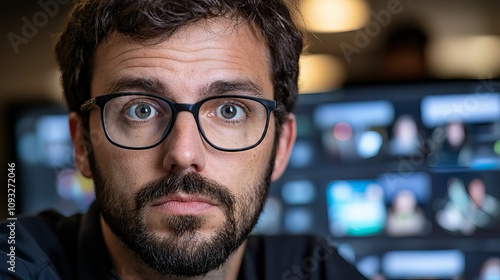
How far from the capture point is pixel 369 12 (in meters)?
2.81

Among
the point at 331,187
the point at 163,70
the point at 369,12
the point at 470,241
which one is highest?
the point at 163,70

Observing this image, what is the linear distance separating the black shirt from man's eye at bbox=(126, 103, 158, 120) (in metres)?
0.24

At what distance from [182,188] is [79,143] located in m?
0.32

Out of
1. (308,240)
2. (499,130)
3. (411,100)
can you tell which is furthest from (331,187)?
(308,240)

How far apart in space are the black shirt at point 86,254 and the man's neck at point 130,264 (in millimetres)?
10

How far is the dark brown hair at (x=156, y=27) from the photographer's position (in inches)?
47.0

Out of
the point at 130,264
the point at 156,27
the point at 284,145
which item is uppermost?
the point at 156,27

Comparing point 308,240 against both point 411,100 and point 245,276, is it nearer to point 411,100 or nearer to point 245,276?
point 245,276

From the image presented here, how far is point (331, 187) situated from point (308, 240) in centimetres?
101

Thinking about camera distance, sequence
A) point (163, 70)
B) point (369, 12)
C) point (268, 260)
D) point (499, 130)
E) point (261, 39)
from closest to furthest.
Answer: point (163, 70) → point (261, 39) → point (268, 260) → point (499, 130) → point (369, 12)

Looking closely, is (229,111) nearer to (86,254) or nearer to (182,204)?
(182,204)

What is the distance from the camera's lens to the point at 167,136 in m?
1.12

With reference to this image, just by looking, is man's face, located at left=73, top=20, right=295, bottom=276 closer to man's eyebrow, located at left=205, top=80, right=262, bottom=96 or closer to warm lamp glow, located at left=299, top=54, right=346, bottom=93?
man's eyebrow, located at left=205, top=80, right=262, bottom=96

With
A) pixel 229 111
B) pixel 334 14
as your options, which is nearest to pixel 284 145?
pixel 229 111
